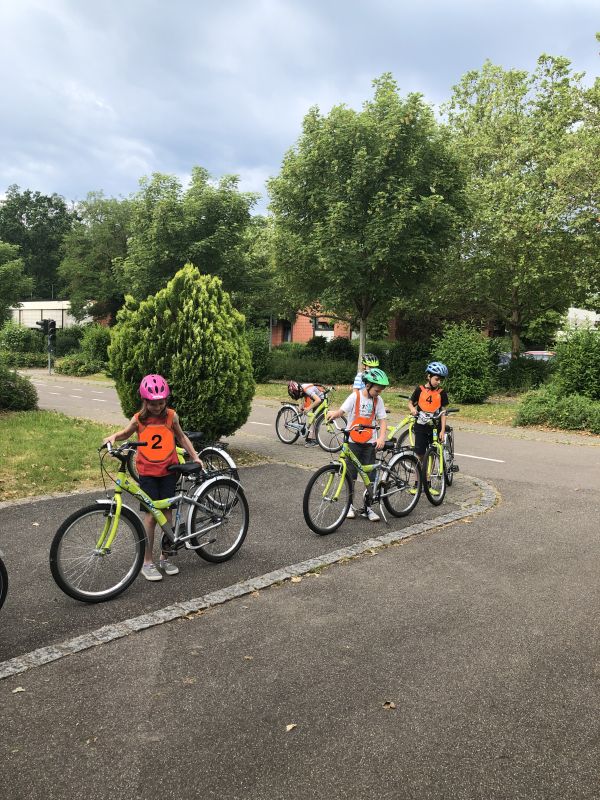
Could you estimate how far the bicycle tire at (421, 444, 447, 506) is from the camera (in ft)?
24.2

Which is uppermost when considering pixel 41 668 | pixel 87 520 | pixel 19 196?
pixel 19 196

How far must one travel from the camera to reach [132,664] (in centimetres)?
356

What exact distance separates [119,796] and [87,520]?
2136 mm

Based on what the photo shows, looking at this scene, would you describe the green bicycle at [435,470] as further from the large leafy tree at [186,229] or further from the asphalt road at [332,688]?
the large leafy tree at [186,229]

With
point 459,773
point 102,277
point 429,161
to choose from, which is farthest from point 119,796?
point 102,277

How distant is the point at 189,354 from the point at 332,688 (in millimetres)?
5855

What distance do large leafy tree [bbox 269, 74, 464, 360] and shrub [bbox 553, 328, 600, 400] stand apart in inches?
191

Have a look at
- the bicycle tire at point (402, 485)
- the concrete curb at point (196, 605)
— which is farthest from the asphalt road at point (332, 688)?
the bicycle tire at point (402, 485)

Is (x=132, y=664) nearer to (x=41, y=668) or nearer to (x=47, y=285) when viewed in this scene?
(x=41, y=668)

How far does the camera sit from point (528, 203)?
2214 cm

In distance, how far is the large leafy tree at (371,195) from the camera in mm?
17922

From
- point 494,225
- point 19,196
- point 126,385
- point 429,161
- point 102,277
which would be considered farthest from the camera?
point 19,196

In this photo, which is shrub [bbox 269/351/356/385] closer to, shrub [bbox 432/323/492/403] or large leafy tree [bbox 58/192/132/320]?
shrub [bbox 432/323/492/403]

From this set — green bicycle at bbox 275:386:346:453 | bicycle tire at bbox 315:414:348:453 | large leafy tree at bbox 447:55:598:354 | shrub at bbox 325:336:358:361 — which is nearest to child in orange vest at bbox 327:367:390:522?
bicycle tire at bbox 315:414:348:453
